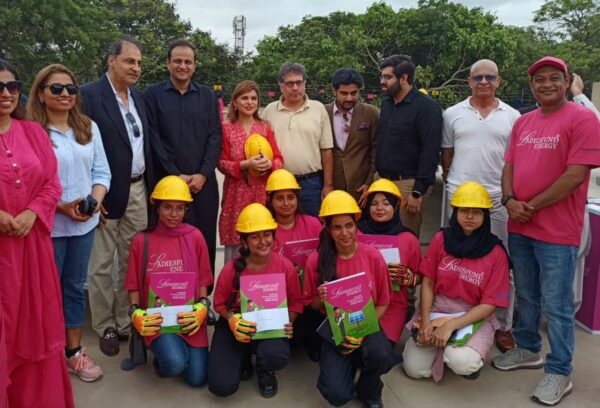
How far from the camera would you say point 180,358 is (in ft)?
11.0

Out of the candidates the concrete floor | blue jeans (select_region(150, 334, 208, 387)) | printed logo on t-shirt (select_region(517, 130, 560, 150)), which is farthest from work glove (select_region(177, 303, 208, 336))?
printed logo on t-shirt (select_region(517, 130, 560, 150))

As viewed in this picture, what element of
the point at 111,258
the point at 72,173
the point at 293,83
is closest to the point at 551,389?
the point at 293,83

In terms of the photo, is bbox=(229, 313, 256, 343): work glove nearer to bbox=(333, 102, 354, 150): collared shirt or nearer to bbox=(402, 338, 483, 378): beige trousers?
bbox=(402, 338, 483, 378): beige trousers

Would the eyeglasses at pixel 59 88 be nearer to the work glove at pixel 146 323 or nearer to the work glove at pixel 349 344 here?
the work glove at pixel 146 323

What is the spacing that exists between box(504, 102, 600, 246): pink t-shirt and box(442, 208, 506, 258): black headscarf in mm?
266

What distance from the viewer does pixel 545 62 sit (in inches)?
125

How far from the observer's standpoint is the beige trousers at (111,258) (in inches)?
153

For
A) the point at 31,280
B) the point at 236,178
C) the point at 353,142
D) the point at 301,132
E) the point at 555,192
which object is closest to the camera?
the point at 31,280

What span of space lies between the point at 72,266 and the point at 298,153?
2021mm

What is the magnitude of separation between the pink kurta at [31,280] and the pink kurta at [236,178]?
160 cm

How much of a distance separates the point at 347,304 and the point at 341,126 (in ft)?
6.64

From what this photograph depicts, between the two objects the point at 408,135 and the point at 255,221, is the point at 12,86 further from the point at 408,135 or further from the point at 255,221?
the point at 408,135

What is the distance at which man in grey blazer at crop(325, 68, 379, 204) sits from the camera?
15.2 feet

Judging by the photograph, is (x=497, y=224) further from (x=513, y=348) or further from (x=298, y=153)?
(x=298, y=153)
